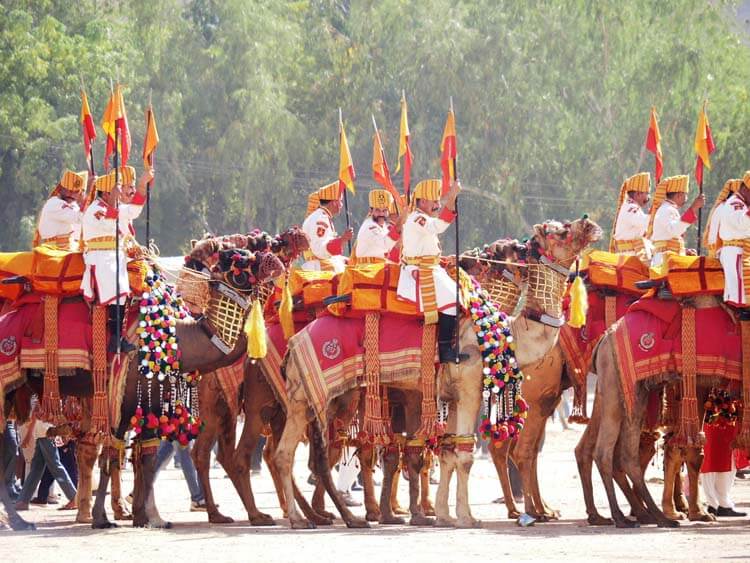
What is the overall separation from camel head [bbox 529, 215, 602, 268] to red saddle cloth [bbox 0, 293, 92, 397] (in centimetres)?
384

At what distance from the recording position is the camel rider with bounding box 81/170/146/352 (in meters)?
14.2

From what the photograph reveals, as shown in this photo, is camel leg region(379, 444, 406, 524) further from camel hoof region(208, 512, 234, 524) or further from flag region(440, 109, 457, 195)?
flag region(440, 109, 457, 195)

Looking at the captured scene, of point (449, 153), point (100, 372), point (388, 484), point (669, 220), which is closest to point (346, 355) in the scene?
point (388, 484)

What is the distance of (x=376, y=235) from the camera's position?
51.0 feet

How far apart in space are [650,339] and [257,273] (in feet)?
10.8

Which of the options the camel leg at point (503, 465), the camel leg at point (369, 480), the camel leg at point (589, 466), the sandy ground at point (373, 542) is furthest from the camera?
the camel leg at point (503, 465)

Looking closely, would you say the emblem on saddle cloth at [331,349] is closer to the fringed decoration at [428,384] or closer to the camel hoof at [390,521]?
the fringed decoration at [428,384]

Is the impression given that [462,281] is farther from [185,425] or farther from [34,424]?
[34,424]

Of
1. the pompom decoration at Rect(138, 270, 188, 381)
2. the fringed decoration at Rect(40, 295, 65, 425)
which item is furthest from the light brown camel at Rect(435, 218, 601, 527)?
the fringed decoration at Rect(40, 295, 65, 425)

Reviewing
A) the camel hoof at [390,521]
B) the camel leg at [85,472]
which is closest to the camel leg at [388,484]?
the camel hoof at [390,521]

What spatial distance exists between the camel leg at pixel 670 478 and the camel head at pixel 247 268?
146 inches

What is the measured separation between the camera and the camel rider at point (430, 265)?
1434 centimetres

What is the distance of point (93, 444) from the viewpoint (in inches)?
591

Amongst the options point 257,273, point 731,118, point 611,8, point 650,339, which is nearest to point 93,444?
point 257,273
